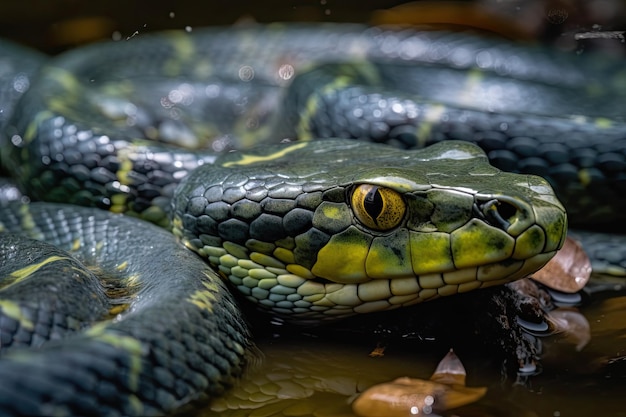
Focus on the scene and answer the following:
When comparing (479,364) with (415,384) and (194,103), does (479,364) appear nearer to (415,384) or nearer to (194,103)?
(415,384)

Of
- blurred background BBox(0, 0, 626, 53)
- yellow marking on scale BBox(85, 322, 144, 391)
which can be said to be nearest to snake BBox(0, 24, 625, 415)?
yellow marking on scale BBox(85, 322, 144, 391)

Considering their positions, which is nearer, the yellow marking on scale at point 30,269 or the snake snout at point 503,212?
the snake snout at point 503,212

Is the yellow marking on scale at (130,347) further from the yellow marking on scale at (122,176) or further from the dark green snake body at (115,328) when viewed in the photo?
the yellow marking on scale at (122,176)

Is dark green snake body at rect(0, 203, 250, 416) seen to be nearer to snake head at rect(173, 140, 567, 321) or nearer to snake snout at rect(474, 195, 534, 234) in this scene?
snake head at rect(173, 140, 567, 321)

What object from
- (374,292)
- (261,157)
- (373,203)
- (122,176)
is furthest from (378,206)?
(122,176)

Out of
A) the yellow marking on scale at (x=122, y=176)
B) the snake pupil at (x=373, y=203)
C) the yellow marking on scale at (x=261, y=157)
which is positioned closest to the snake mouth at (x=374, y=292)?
the snake pupil at (x=373, y=203)

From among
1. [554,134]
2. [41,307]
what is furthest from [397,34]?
[41,307]

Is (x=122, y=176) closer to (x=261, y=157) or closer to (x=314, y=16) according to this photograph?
(x=261, y=157)

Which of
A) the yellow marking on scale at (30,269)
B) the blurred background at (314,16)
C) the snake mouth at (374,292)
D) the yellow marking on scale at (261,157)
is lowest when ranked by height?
the snake mouth at (374,292)
